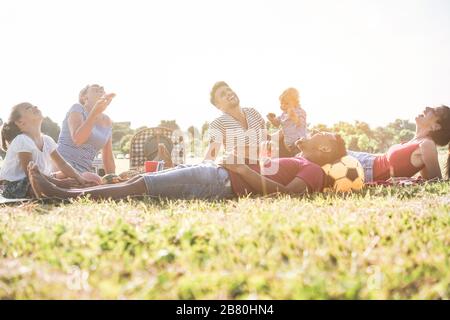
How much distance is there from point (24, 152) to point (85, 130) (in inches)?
42.6

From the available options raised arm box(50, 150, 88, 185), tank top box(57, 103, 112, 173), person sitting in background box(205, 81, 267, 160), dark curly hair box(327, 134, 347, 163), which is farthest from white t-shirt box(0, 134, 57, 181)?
dark curly hair box(327, 134, 347, 163)

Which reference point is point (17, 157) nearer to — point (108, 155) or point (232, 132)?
point (108, 155)

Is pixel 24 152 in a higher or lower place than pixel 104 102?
lower

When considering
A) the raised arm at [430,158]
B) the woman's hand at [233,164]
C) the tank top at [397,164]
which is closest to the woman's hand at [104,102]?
the woman's hand at [233,164]

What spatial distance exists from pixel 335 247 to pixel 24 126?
487cm

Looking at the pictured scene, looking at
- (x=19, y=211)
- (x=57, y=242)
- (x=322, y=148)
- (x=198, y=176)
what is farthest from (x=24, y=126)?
(x=322, y=148)

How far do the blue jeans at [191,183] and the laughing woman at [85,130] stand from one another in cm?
205

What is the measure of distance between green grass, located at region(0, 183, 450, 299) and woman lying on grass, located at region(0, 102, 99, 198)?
2025mm

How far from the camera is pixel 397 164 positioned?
254 inches

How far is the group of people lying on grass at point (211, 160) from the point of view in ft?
15.3

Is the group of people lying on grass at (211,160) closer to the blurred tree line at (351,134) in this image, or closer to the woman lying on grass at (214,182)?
the woman lying on grass at (214,182)

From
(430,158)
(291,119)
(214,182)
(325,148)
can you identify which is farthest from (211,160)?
(430,158)

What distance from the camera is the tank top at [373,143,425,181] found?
6363mm

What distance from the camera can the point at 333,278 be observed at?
1911 mm
